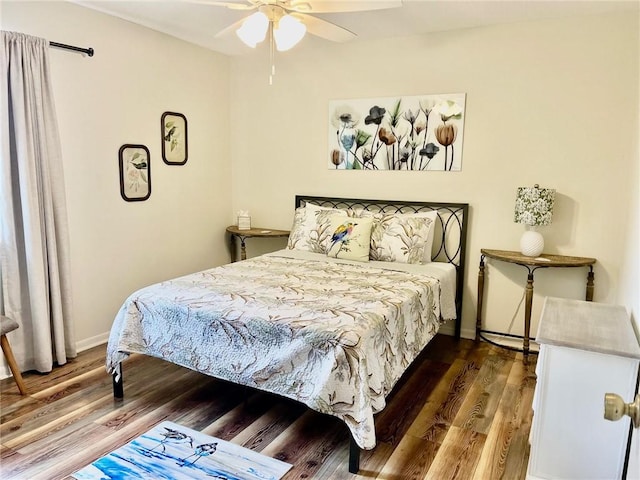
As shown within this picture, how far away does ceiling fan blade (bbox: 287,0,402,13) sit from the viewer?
2.38 m

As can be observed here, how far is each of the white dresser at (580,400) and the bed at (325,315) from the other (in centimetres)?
70

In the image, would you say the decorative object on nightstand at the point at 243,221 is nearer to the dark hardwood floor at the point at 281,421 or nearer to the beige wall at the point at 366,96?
the beige wall at the point at 366,96

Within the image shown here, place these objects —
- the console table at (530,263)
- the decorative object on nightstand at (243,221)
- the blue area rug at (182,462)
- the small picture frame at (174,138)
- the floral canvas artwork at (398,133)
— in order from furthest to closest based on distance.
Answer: the decorative object on nightstand at (243,221) < the small picture frame at (174,138) < the floral canvas artwork at (398,133) < the console table at (530,263) < the blue area rug at (182,462)

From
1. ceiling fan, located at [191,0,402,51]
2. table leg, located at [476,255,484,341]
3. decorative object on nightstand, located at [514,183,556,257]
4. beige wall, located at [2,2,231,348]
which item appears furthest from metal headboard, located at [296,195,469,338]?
beige wall, located at [2,2,231,348]

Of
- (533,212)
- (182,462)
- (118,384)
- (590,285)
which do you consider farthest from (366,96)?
(182,462)

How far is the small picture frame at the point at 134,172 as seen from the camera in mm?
3637

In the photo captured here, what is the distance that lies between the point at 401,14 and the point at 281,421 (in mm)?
2854

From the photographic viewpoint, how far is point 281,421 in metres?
2.50

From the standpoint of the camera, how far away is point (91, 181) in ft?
11.1

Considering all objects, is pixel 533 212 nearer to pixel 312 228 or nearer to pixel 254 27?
pixel 312 228

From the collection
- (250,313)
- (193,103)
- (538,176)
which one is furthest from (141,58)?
(538,176)

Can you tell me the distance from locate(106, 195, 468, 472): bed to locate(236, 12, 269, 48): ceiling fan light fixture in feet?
4.65

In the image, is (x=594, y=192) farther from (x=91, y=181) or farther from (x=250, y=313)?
(x=91, y=181)

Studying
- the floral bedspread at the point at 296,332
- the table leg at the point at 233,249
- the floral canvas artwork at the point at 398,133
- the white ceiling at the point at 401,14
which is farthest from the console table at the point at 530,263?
the table leg at the point at 233,249
